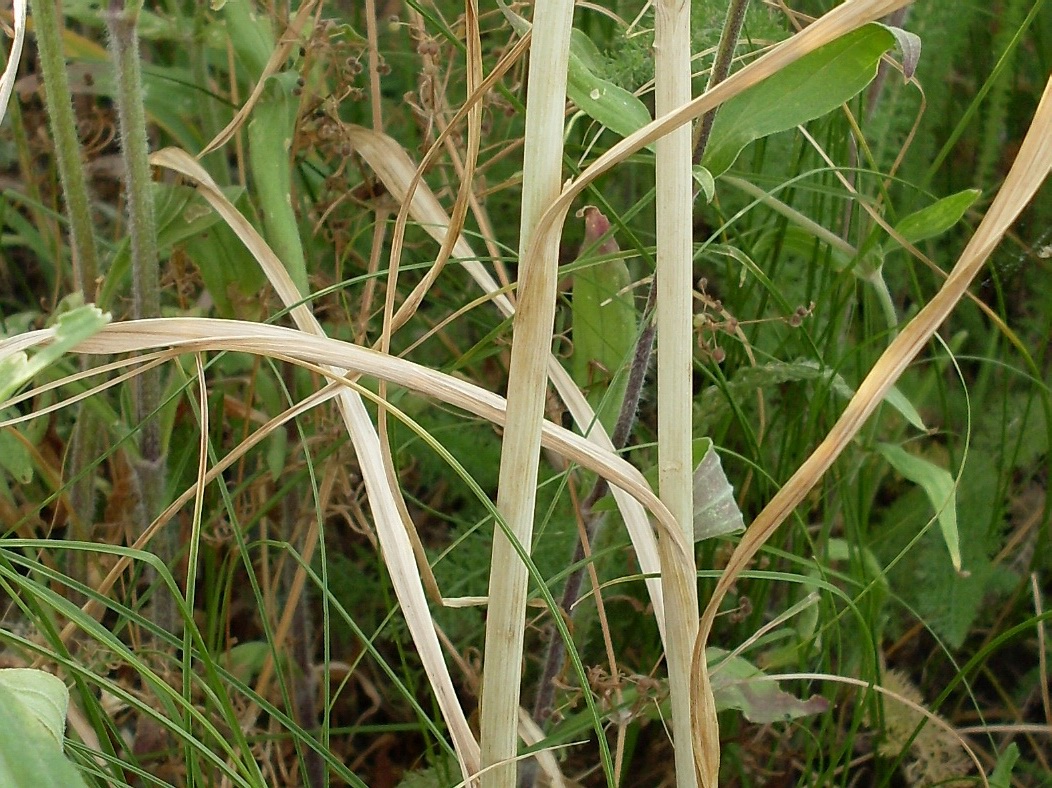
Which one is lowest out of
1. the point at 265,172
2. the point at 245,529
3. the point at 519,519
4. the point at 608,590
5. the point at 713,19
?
the point at 608,590

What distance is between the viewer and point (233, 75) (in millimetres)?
981

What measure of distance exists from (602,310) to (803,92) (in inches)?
10.0

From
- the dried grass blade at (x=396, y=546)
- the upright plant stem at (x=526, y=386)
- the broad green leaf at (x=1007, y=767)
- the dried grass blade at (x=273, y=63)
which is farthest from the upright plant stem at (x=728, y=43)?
the broad green leaf at (x=1007, y=767)

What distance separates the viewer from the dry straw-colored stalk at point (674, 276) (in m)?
0.49

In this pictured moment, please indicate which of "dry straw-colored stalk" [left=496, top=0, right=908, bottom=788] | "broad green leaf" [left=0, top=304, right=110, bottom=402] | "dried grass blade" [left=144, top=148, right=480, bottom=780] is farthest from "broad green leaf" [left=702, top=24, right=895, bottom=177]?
"broad green leaf" [left=0, top=304, right=110, bottom=402]

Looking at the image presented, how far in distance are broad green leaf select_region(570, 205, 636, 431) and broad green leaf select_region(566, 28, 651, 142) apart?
157 millimetres

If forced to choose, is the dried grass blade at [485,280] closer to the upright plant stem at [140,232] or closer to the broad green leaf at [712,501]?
the broad green leaf at [712,501]

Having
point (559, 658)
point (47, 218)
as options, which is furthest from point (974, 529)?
point (47, 218)

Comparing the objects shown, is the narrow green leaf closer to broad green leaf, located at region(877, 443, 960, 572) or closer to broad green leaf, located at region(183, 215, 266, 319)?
broad green leaf, located at region(877, 443, 960, 572)

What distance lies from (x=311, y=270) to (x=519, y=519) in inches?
20.9

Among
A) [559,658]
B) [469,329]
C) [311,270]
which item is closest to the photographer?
[559,658]

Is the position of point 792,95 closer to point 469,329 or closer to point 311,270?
point 311,270

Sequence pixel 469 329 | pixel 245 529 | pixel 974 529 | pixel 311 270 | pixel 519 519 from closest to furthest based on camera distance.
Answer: pixel 519 519 → pixel 245 529 → pixel 311 270 → pixel 974 529 → pixel 469 329

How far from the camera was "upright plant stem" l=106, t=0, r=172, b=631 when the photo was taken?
2.31 ft
